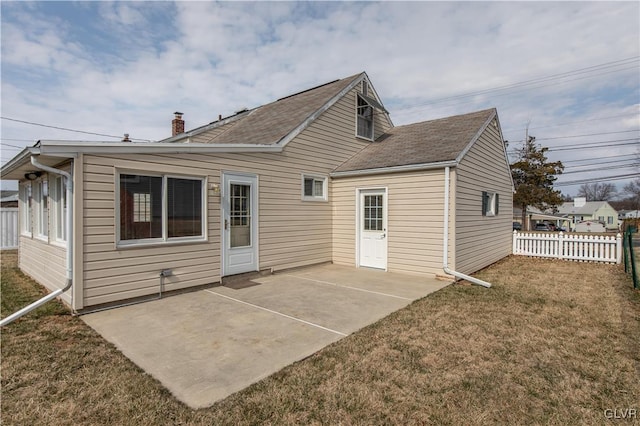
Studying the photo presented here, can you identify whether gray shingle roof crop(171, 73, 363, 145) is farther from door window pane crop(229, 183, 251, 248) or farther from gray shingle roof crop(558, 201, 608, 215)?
gray shingle roof crop(558, 201, 608, 215)

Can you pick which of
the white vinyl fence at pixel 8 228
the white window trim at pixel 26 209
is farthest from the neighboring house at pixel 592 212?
the white vinyl fence at pixel 8 228

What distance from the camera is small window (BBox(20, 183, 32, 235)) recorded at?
328 inches

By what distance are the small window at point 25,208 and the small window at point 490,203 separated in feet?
42.0

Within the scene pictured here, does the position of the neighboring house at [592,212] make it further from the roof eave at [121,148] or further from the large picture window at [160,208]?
the large picture window at [160,208]

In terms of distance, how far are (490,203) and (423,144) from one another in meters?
3.40


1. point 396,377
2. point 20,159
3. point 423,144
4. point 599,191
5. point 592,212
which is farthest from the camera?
point 599,191

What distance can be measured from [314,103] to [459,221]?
19.0ft

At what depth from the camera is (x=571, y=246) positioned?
11.1 metres

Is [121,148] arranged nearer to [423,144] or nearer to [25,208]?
[25,208]

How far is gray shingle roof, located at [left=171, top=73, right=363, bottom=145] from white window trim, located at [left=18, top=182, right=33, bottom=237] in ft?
17.7

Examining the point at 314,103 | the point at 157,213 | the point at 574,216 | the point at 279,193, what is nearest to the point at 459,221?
the point at 279,193

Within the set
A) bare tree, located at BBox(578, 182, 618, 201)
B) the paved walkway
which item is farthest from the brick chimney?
bare tree, located at BBox(578, 182, 618, 201)

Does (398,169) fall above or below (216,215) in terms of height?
above

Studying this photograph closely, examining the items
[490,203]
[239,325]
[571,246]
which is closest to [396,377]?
[239,325]
